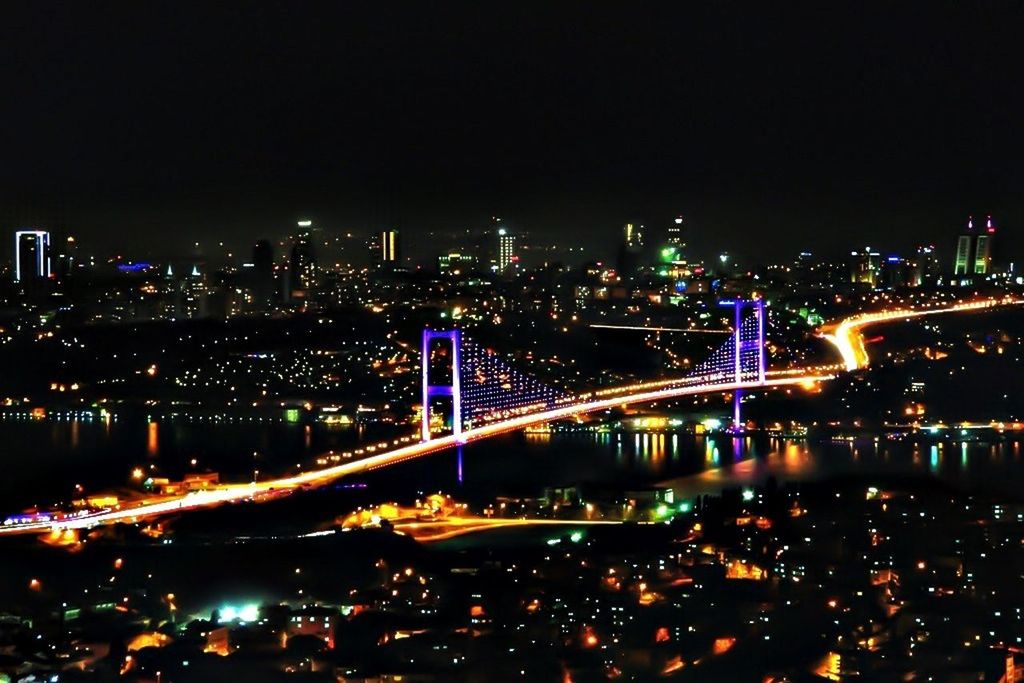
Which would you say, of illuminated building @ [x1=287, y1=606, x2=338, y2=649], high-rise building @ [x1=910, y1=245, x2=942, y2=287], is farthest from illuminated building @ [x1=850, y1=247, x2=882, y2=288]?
illuminated building @ [x1=287, y1=606, x2=338, y2=649]

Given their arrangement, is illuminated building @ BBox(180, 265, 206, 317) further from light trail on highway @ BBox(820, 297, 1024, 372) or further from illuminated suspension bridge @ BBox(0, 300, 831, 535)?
light trail on highway @ BBox(820, 297, 1024, 372)

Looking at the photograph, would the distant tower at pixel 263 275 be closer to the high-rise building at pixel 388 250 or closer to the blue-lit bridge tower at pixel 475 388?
the high-rise building at pixel 388 250

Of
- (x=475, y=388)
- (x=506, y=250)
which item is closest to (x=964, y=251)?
(x=506, y=250)

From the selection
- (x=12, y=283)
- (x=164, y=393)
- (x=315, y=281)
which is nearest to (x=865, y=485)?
(x=164, y=393)

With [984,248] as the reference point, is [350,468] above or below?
below

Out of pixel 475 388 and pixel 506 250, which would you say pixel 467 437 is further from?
pixel 506 250

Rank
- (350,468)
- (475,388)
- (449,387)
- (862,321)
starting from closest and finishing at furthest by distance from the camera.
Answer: (350,468)
(449,387)
(475,388)
(862,321)

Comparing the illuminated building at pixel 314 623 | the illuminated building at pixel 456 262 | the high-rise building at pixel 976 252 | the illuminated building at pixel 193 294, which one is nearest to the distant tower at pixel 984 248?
the high-rise building at pixel 976 252

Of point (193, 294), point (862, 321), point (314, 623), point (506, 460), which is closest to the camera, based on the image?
point (314, 623)
